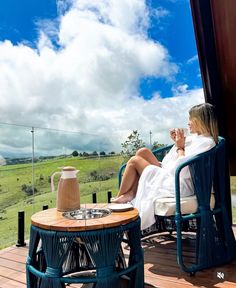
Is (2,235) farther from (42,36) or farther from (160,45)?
(42,36)

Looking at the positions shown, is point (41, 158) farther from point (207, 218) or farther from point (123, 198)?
point (207, 218)

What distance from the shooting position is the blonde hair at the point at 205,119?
7.30 ft

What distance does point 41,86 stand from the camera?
8.77 metres

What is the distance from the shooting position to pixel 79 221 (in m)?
1.45

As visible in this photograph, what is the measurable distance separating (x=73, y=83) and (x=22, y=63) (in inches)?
64.3

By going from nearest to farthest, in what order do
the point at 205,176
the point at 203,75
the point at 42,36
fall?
the point at 205,176 → the point at 203,75 → the point at 42,36

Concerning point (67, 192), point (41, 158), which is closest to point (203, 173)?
point (67, 192)

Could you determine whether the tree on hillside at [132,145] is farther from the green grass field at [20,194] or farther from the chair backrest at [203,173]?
the chair backrest at [203,173]

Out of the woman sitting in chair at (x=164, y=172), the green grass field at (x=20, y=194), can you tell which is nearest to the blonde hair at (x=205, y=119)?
the woman sitting in chair at (x=164, y=172)

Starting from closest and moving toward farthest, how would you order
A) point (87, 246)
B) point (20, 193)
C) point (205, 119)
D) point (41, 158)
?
point (87, 246), point (205, 119), point (20, 193), point (41, 158)

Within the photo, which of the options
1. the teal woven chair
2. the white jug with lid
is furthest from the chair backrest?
the white jug with lid

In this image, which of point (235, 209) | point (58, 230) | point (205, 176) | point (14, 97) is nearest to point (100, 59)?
point (14, 97)

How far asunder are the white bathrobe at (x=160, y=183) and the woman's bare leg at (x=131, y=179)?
0.07 metres

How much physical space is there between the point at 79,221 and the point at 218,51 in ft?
6.67
